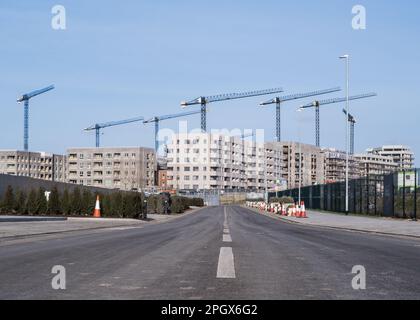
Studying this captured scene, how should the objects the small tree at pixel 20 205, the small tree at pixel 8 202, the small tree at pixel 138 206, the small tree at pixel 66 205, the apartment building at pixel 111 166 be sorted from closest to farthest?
1. the small tree at pixel 8 202
2. the small tree at pixel 20 205
3. the small tree at pixel 66 205
4. the small tree at pixel 138 206
5. the apartment building at pixel 111 166

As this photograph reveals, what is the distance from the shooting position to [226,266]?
35.4 feet

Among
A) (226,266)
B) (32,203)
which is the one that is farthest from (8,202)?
(226,266)

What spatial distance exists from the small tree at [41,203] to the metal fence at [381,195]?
24.1 meters

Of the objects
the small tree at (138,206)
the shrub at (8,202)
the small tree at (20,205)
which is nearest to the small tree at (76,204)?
the small tree at (20,205)

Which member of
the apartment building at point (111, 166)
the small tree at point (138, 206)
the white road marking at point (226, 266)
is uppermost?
the apartment building at point (111, 166)

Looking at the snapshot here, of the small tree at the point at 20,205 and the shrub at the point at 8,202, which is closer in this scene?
the shrub at the point at 8,202

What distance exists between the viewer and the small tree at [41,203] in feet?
122

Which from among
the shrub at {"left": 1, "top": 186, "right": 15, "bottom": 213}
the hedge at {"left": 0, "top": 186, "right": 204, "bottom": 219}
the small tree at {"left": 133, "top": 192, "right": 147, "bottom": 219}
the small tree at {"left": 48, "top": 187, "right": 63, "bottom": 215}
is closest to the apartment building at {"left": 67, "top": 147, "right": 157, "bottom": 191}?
the small tree at {"left": 133, "top": 192, "right": 147, "bottom": 219}

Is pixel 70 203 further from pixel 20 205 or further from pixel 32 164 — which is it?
pixel 32 164

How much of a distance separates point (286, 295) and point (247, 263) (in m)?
3.76

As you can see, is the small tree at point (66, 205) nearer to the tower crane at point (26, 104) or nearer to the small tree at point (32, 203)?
the small tree at point (32, 203)

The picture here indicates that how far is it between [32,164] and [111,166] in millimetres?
27682
